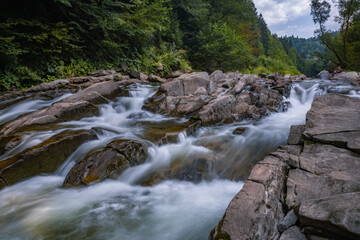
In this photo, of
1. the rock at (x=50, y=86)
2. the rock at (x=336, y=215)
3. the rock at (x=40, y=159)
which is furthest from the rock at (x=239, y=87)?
the rock at (x=50, y=86)

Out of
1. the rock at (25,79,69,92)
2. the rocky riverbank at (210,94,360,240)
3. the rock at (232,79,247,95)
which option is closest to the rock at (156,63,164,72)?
the rock at (25,79,69,92)

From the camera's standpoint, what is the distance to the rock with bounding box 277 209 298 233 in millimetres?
1969

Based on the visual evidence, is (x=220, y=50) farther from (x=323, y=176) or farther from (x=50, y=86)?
(x=323, y=176)

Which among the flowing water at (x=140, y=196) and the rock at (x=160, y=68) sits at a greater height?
the rock at (x=160, y=68)

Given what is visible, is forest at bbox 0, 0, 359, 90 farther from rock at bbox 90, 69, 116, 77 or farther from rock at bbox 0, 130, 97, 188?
rock at bbox 0, 130, 97, 188

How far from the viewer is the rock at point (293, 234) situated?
1798 millimetres

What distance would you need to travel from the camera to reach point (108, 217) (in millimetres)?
2994

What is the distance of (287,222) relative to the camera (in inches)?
78.4

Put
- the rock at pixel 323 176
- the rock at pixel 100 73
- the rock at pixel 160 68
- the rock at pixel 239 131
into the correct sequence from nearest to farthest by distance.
A: the rock at pixel 323 176 → the rock at pixel 239 131 → the rock at pixel 100 73 → the rock at pixel 160 68

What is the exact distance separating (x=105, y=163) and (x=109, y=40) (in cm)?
966

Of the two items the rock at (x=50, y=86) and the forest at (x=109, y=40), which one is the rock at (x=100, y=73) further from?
the rock at (x=50, y=86)

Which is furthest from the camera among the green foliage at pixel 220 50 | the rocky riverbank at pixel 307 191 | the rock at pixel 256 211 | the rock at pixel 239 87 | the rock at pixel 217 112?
the green foliage at pixel 220 50

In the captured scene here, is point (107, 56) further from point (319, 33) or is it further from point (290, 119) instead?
point (319, 33)

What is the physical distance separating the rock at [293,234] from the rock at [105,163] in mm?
2967
